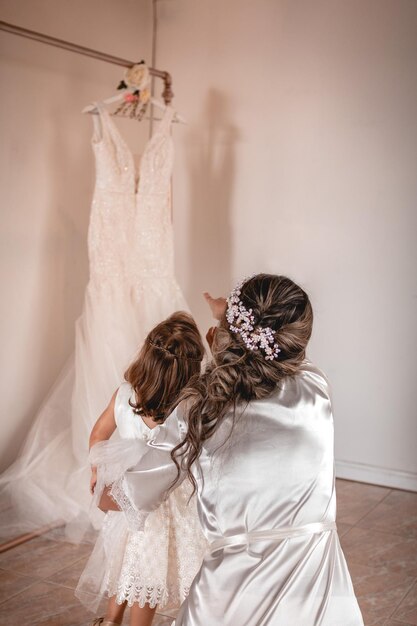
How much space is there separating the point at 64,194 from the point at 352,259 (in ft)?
5.44

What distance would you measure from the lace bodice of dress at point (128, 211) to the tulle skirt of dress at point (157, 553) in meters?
1.60

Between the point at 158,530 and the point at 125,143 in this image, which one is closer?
the point at 158,530

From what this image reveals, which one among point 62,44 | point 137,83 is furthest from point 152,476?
point 137,83

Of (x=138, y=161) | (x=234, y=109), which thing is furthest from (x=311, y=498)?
(x=234, y=109)

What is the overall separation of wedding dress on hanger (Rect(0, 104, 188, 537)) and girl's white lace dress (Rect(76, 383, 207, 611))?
1074mm

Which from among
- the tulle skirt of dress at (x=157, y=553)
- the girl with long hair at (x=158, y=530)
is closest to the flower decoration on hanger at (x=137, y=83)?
the girl with long hair at (x=158, y=530)

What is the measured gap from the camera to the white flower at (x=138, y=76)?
3785 millimetres

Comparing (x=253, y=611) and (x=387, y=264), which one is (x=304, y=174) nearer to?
(x=387, y=264)

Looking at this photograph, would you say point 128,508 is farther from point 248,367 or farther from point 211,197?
point 211,197

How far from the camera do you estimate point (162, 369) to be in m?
2.31

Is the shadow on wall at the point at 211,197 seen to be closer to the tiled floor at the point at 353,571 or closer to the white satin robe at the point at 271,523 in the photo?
the tiled floor at the point at 353,571

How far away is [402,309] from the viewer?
13.7ft

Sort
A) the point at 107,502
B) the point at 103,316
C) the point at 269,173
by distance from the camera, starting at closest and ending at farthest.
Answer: the point at 107,502 < the point at 103,316 < the point at 269,173

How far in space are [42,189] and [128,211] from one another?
0.56 m
